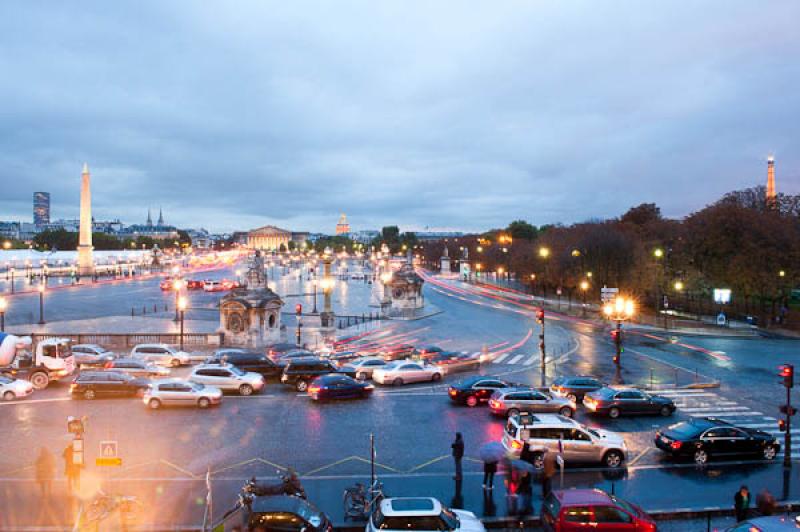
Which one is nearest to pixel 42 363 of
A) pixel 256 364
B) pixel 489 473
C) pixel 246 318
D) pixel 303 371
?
pixel 256 364

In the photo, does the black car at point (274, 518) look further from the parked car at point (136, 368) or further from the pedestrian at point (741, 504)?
the parked car at point (136, 368)

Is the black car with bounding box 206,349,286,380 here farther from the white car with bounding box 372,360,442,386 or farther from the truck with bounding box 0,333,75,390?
the truck with bounding box 0,333,75,390

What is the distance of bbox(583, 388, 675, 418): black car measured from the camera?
21.9 meters

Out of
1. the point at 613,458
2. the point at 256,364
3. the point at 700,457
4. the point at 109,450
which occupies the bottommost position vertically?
the point at 700,457

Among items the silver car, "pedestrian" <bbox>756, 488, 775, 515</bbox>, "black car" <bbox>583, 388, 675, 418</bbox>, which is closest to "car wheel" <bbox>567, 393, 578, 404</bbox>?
"black car" <bbox>583, 388, 675, 418</bbox>

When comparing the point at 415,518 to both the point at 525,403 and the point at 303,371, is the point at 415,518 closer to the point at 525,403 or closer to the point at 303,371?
the point at 525,403

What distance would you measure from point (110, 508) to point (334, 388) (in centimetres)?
1199

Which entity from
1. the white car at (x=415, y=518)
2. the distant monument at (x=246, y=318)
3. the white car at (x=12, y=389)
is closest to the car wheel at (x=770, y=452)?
the white car at (x=415, y=518)

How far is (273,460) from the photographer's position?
16.7 meters

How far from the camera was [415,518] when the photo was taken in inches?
446

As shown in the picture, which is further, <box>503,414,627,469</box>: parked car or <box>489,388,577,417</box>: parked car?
<box>489,388,577,417</box>: parked car

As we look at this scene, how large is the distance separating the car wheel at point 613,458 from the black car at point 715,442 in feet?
6.12

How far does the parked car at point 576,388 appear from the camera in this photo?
24.4 meters

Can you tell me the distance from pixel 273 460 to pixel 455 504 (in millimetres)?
5645
